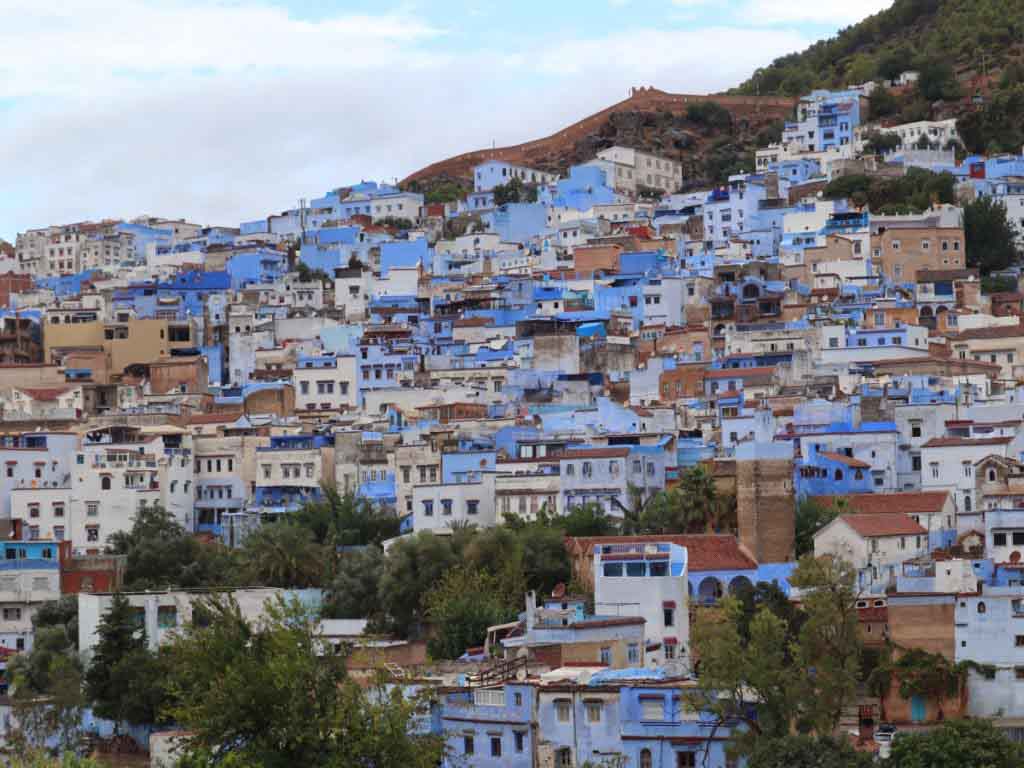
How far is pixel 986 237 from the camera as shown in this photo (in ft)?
201

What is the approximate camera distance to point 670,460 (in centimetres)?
4247

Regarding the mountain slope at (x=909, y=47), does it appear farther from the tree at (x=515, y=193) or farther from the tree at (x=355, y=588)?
the tree at (x=355, y=588)

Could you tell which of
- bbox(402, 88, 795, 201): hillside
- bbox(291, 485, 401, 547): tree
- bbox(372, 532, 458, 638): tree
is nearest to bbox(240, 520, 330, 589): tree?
bbox(291, 485, 401, 547): tree

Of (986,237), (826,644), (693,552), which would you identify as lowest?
(826,644)

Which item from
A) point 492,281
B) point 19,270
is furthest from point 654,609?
point 19,270

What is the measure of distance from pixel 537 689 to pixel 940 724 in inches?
225

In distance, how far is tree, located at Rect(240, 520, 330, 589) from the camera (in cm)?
4000

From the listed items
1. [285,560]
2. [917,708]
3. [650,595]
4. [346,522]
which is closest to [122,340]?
[346,522]

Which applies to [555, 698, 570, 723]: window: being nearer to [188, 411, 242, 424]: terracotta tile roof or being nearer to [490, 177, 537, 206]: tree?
[188, 411, 242, 424]: terracotta tile roof

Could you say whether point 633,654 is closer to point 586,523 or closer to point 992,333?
point 586,523

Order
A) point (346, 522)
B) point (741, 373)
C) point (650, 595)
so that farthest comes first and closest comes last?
point (741, 373), point (346, 522), point (650, 595)

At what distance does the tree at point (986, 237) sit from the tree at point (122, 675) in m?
32.0

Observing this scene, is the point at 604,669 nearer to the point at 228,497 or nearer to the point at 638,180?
the point at 228,497

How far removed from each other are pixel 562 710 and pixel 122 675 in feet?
29.2
